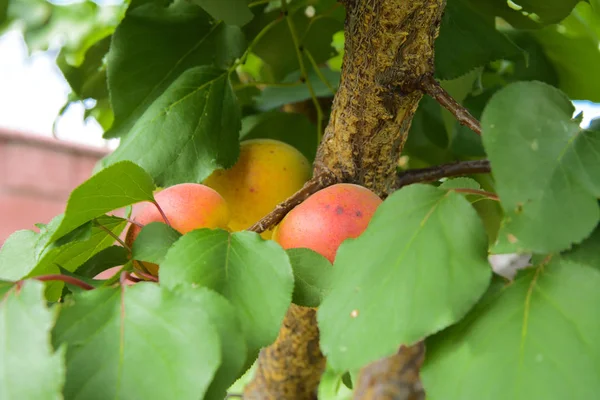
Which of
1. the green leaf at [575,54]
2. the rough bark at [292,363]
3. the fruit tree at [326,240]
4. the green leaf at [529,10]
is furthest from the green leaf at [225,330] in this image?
the green leaf at [575,54]

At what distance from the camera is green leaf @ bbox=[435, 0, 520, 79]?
426 mm

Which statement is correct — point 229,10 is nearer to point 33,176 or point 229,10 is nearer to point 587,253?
point 587,253

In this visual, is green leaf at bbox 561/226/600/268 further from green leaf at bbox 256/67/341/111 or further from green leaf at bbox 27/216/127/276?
green leaf at bbox 256/67/341/111

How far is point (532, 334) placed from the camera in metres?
0.20

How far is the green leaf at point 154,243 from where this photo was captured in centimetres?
26

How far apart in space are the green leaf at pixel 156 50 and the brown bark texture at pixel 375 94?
14 cm

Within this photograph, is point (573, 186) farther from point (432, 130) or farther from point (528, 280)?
point (432, 130)

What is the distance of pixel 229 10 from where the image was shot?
407 mm

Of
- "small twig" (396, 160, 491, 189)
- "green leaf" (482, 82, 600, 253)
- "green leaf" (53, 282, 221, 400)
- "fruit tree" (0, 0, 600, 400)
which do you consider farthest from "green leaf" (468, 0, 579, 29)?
"green leaf" (53, 282, 221, 400)

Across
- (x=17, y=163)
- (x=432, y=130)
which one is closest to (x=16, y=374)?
(x=432, y=130)

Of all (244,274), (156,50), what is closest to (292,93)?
(156,50)

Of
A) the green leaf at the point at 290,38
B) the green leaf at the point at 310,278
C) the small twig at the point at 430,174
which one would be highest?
the green leaf at the point at 310,278

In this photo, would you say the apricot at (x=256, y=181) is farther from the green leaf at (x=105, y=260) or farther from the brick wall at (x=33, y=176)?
the brick wall at (x=33, y=176)

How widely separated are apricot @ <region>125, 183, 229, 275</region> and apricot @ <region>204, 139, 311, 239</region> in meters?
0.07
